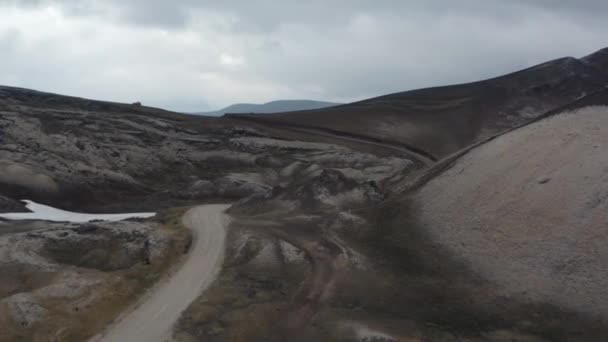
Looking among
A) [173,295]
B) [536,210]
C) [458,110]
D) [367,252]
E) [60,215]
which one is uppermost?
[458,110]

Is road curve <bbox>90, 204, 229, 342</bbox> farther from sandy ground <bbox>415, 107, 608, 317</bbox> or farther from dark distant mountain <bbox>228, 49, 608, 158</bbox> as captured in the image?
dark distant mountain <bbox>228, 49, 608, 158</bbox>

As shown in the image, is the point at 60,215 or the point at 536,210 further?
the point at 60,215

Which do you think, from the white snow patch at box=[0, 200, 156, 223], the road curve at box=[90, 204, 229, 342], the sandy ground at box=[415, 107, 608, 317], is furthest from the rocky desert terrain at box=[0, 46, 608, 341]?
the white snow patch at box=[0, 200, 156, 223]

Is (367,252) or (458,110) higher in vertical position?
(458,110)

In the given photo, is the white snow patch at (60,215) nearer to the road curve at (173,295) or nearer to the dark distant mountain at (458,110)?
the road curve at (173,295)

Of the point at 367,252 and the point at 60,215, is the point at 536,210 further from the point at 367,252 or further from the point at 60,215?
the point at 60,215

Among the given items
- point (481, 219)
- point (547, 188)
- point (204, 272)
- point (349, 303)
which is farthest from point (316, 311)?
point (547, 188)

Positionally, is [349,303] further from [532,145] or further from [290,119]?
[290,119]

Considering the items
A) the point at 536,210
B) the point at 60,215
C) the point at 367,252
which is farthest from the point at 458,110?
the point at 367,252
